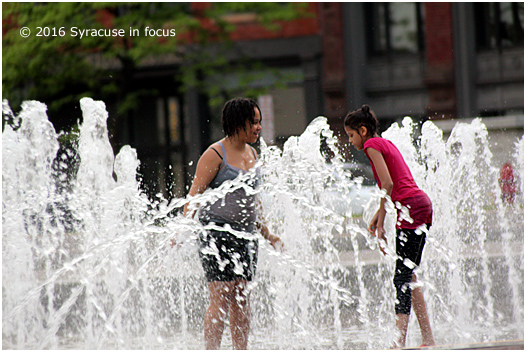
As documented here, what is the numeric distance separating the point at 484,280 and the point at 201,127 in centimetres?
1331

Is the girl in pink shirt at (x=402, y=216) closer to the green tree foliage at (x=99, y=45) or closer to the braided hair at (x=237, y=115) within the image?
the braided hair at (x=237, y=115)

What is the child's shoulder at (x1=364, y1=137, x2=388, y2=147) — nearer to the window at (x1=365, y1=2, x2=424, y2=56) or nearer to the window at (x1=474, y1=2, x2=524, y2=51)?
the window at (x1=365, y1=2, x2=424, y2=56)

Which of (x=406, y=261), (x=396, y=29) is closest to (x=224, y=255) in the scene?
(x=406, y=261)

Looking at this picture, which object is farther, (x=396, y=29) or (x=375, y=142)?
(x=396, y=29)

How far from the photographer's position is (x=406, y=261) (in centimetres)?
314

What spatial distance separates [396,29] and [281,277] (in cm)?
1493

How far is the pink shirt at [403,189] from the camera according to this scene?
314 cm

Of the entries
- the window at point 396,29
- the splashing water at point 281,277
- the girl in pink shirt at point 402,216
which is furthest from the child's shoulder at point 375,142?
the window at point 396,29

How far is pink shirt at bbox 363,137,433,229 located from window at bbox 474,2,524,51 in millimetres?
15657

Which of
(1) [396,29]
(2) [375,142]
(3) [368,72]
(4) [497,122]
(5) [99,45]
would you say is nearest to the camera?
(2) [375,142]

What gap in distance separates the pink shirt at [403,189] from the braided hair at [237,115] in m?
0.70

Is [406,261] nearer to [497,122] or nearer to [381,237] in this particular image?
[381,237]

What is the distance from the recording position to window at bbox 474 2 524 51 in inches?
674

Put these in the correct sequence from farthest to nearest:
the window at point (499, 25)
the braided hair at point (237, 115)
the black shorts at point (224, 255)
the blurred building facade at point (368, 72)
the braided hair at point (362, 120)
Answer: the window at point (499, 25) → the blurred building facade at point (368, 72) → the braided hair at point (362, 120) → the braided hair at point (237, 115) → the black shorts at point (224, 255)
